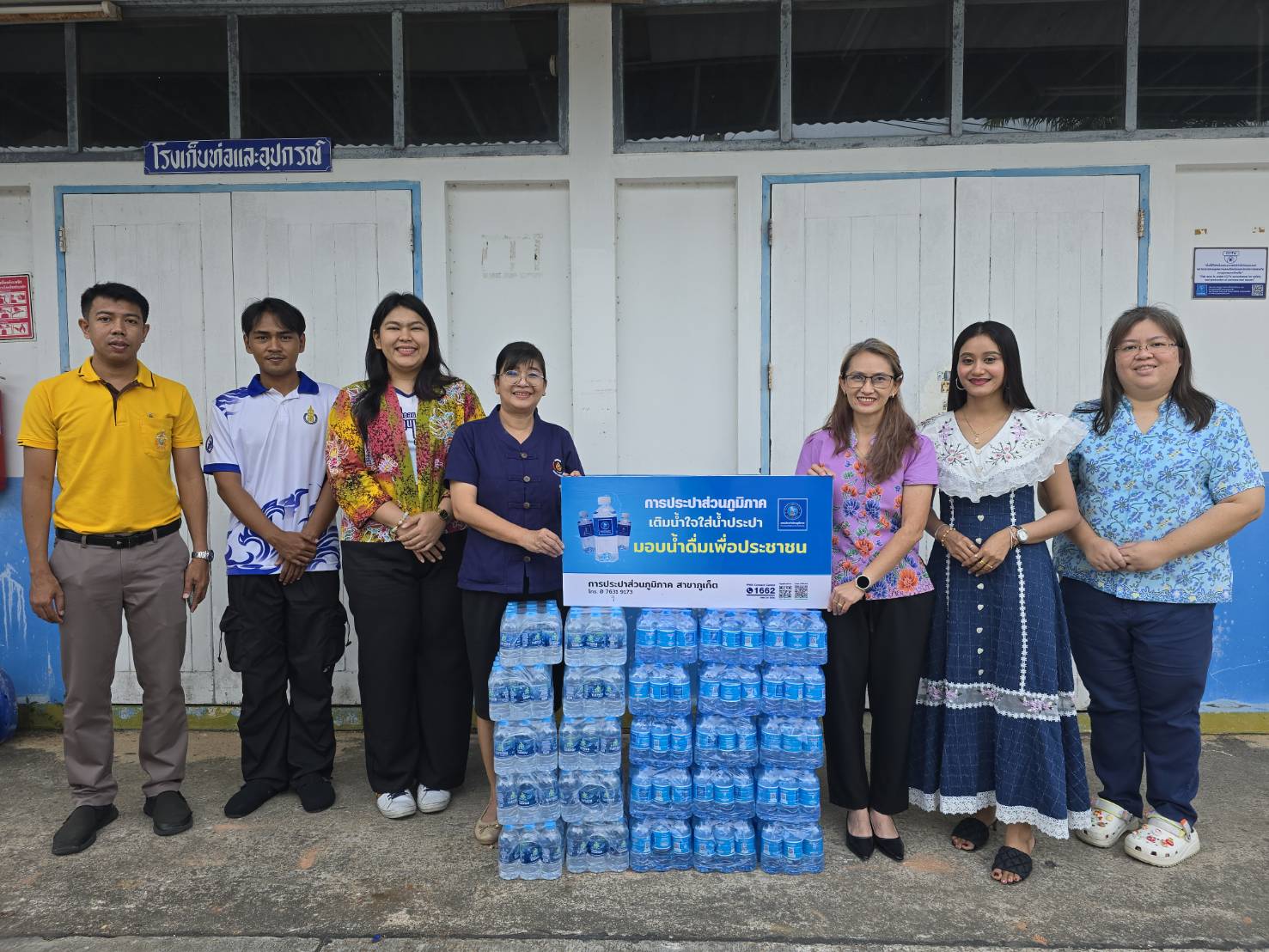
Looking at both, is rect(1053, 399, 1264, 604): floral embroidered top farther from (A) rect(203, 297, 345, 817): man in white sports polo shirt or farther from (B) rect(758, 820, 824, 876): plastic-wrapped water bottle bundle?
(A) rect(203, 297, 345, 817): man in white sports polo shirt

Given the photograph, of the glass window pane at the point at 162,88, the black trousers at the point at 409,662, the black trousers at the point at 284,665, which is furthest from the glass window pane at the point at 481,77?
the black trousers at the point at 284,665

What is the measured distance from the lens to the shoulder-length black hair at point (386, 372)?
10.4 ft

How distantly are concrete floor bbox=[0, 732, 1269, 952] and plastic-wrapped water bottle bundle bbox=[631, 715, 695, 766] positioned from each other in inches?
16.5

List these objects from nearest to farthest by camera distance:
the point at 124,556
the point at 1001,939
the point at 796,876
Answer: the point at 1001,939
the point at 796,876
the point at 124,556

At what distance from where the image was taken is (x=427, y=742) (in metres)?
3.34

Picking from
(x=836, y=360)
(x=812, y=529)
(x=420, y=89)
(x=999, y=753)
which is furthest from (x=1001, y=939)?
(x=420, y=89)

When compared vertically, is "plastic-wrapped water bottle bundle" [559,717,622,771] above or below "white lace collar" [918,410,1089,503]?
below

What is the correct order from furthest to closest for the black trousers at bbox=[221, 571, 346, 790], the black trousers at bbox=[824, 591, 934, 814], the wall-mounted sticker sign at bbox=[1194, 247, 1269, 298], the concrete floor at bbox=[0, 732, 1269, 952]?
the wall-mounted sticker sign at bbox=[1194, 247, 1269, 298]
the black trousers at bbox=[221, 571, 346, 790]
the black trousers at bbox=[824, 591, 934, 814]
the concrete floor at bbox=[0, 732, 1269, 952]

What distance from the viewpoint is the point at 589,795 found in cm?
285

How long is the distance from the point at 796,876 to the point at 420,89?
4.12 m

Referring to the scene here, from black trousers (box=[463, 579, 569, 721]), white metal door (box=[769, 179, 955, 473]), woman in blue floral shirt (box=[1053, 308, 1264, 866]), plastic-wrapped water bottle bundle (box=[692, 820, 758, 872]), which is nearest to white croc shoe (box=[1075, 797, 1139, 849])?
woman in blue floral shirt (box=[1053, 308, 1264, 866])

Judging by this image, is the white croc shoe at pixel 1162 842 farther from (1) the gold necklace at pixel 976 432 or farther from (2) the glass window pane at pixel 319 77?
(2) the glass window pane at pixel 319 77

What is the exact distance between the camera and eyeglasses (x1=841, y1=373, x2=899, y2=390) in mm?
2832

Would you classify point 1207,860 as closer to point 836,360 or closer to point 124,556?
point 836,360
